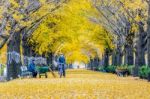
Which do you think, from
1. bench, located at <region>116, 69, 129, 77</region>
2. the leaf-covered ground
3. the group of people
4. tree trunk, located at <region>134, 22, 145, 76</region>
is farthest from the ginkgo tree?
the leaf-covered ground

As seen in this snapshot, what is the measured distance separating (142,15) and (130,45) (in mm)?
10349

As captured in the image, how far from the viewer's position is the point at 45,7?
39.2 m

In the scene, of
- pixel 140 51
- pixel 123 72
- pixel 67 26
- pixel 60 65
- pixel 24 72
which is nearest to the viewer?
pixel 60 65

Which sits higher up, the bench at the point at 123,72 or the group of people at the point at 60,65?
the group of people at the point at 60,65

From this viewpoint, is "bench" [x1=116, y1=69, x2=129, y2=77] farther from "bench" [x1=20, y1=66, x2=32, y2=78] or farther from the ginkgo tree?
"bench" [x1=20, y1=66, x2=32, y2=78]

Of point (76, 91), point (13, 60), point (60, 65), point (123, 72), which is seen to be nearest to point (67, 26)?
point (123, 72)

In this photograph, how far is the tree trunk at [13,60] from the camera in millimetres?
38688

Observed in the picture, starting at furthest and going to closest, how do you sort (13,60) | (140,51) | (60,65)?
1. (140,51)
2. (60,65)
3. (13,60)

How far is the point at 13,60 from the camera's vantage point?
39125 mm

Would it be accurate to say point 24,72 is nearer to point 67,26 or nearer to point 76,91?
point 67,26

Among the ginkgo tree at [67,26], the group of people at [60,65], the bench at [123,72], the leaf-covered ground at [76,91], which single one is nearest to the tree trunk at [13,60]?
the group of people at [60,65]

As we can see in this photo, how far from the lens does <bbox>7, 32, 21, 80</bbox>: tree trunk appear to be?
127ft

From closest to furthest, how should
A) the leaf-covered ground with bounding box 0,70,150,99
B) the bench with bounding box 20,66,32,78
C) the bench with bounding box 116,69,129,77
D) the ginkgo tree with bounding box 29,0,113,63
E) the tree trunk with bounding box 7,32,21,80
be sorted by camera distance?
the leaf-covered ground with bounding box 0,70,150,99 < the tree trunk with bounding box 7,32,21,80 < the bench with bounding box 20,66,32,78 < the bench with bounding box 116,69,129,77 < the ginkgo tree with bounding box 29,0,113,63

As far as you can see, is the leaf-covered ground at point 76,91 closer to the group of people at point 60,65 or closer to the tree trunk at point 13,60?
the tree trunk at point 13,60
